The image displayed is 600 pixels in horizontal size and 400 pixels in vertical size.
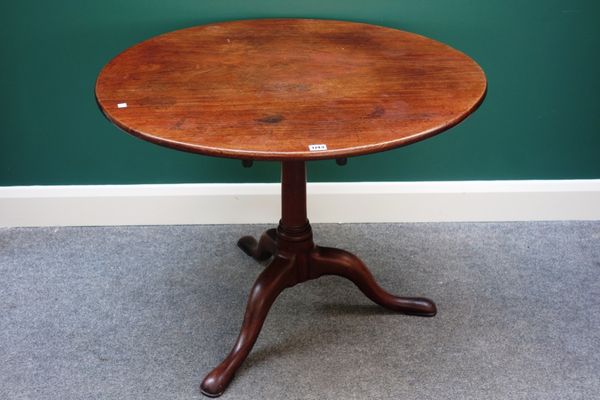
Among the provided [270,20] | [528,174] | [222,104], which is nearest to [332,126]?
[222,104]

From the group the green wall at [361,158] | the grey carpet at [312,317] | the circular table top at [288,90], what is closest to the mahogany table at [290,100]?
the circular table top at [288,90]

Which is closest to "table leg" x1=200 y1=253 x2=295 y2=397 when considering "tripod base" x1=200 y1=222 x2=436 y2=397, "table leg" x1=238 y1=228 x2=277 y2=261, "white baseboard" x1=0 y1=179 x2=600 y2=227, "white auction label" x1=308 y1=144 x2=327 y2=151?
"tripod base" x1=200 y1=222 x2=436 y2=397

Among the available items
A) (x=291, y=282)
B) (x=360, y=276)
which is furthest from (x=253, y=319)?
(x=360, y=276)

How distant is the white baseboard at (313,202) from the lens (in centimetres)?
216

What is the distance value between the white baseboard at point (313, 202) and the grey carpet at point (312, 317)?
4 cm

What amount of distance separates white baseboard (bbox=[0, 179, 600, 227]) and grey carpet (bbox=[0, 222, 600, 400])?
1.6 inches

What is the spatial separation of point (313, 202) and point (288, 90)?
2.76 ft

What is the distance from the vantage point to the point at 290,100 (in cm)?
133

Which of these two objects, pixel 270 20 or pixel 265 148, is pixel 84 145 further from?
pixel 265 148

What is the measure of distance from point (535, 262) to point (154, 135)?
1.32 m

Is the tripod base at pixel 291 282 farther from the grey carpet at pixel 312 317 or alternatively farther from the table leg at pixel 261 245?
the table leg at pixel 261 245

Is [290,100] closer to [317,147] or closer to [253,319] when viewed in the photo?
[317,147]

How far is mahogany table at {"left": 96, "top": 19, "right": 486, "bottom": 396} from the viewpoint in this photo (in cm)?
120

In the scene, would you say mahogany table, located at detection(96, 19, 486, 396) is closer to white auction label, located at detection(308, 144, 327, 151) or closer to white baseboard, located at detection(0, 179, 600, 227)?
white auction label, located at detection(308, 144, 327, 151)
